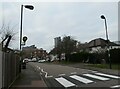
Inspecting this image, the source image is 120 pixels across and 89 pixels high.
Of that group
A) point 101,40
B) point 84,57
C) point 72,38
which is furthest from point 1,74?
point 101,40

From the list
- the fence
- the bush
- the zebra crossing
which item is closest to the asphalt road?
the zebra crossing

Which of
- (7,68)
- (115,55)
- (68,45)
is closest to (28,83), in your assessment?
(7,68)

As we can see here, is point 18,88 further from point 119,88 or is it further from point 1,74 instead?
point 119,88

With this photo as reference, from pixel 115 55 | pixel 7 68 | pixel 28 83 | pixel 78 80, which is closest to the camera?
pixel 7 68

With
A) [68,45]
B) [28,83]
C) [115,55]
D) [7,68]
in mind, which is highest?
[68,45]

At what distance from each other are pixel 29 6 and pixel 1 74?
50.3ft

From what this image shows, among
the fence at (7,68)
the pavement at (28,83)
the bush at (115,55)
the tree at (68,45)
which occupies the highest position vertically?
the tree at (68,45)

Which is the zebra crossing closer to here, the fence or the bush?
the fence

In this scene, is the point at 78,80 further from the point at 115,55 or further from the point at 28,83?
the point at 115,55

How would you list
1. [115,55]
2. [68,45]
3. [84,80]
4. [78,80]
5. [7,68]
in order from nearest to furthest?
[7,68], [84,80], [78,80], [115,55], [68,45]

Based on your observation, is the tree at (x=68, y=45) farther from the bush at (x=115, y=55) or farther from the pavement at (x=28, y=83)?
the pavement at (x=28, y=83)

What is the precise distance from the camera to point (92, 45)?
130m

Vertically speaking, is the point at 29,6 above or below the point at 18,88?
above

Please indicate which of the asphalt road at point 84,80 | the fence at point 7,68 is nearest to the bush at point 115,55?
the asphalt road at point 84,80
